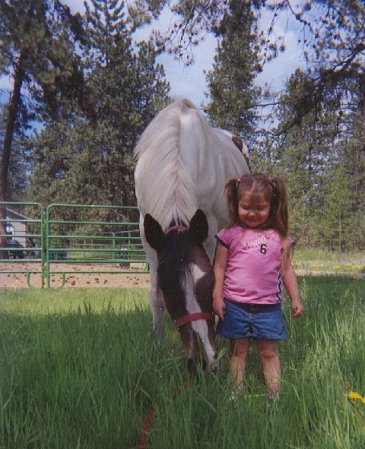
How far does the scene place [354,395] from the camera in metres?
1.82

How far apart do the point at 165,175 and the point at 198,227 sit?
59 centimetres

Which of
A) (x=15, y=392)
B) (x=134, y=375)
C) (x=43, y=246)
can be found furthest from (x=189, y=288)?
(x=43, y=246)

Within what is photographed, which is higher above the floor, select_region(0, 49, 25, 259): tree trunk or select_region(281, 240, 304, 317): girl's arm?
select_region(0, 49, 25, 259): tree trunk

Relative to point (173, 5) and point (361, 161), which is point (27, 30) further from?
point (361, 161)

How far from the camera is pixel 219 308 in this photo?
2543 millimetres

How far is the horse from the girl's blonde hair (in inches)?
7.8

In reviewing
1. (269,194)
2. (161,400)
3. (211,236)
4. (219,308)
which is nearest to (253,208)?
(269,194)

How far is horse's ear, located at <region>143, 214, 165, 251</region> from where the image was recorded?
2.79 m

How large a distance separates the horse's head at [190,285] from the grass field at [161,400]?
16 cm

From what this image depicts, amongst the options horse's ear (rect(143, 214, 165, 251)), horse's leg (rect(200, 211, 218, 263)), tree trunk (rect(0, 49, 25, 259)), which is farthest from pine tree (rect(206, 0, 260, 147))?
tree trunk (rect(0, 49, 25, 259))

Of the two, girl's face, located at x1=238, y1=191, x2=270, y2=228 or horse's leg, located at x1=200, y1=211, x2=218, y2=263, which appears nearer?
girl's face, located at x1=238, y1=191, x2=270, y2=228

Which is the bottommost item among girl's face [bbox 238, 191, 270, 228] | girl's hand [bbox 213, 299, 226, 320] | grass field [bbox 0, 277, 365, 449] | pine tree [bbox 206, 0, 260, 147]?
grass field [bbox 0, 277, 365, 449]

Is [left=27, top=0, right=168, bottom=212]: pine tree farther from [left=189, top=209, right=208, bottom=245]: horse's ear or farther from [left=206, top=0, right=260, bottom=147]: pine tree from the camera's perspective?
[left=189, top=209, right=208, bottom=245]: horse's ear

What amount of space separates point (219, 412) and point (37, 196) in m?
38.6
